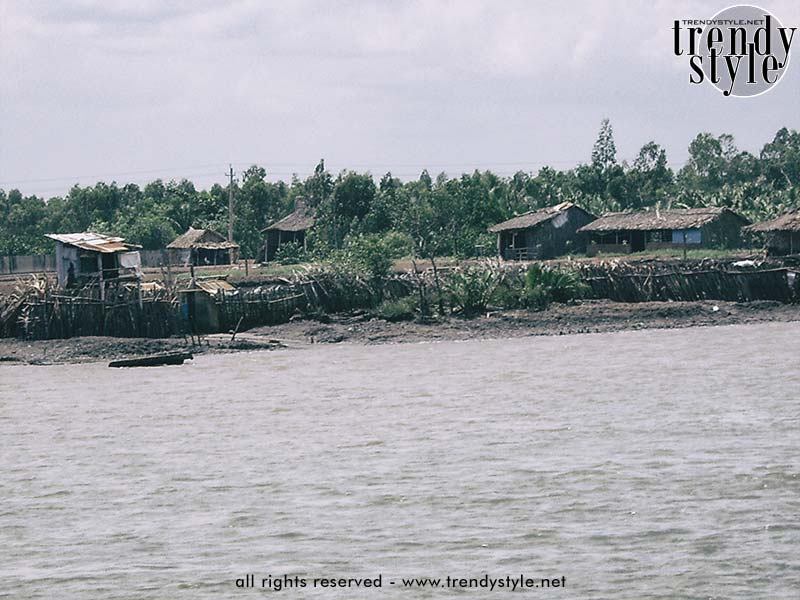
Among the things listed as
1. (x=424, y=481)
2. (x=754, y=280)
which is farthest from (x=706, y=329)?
(x=424, y=481)

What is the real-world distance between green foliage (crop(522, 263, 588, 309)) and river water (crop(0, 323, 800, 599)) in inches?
354

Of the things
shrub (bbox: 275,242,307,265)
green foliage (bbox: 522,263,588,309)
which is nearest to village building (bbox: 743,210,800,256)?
green foliage (bbox: 522,263,588,309)

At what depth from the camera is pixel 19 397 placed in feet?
78.3

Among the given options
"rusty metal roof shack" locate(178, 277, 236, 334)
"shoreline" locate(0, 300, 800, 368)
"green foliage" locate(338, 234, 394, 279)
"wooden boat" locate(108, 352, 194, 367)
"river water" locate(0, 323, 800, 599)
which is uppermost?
"green foliage" locate(338, 234, 394, 279)

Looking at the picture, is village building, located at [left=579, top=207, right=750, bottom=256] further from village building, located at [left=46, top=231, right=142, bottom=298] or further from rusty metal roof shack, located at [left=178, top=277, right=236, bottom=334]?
village building, located at [left=46, top=231, right=142, bottom=298]

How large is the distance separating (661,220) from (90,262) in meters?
26.9

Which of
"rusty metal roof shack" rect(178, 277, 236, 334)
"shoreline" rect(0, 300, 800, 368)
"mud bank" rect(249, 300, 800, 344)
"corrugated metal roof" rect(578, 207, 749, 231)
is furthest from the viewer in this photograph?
"corrugated metal roof" rect(578, 207, 749, 231)

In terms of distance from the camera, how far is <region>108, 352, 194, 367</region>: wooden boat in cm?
2783

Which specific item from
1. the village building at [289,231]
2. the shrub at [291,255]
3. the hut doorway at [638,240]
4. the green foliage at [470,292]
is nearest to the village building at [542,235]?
the hut doorway at [638,240]

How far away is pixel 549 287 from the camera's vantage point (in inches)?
1436

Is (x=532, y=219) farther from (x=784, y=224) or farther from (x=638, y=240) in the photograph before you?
(x=784, y=224)

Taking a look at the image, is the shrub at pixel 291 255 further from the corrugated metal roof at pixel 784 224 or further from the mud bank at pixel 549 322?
the mud bank at pixel 549 322

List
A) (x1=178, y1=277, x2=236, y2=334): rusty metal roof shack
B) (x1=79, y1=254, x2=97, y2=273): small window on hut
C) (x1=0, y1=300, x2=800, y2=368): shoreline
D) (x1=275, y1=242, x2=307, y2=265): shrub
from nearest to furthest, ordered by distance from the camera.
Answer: (x1=0, y1=300, x2=800, y2=368): shoreline, (x1=178, y1=277, x2=236, y2=334): rusty metal roof shack, (x1=79, y1=254, x2=97, y2=273): small window on hut, (x1=275, y1=242, x2=307, y2=265): shrub

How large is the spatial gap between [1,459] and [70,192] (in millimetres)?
62425
